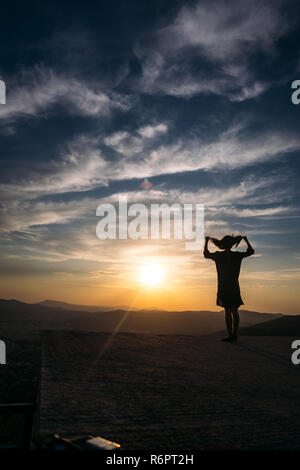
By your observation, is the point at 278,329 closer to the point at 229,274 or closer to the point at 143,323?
the point at 229,274

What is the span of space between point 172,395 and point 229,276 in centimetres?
397

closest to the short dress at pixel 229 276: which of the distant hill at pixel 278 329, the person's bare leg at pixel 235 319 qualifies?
the person's bare leg at pixel 235 319

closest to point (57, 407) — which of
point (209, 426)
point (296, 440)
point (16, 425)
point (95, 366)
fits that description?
point (209, 426)

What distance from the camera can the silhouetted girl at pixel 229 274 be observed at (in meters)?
7.00

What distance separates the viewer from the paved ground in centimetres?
256

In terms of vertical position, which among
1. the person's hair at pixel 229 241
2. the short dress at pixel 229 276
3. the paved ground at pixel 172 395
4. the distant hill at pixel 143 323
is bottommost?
the distant hill at pixel 143 323

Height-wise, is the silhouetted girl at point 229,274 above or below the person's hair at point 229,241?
below

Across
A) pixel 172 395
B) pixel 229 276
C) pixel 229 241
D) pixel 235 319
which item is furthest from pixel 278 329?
pixel 172 395

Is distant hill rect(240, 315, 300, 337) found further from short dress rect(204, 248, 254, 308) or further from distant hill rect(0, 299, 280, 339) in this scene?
distant hill rect(0, 299, 280, 339)

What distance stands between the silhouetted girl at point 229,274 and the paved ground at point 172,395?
966mm

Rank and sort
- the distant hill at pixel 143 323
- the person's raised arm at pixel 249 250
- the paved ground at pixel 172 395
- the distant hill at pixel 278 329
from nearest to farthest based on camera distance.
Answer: the paved ground at pixel 172 395 → the person's raised arm at pixel 249 250 → the distant hill at pixel 278 329 → the distant hill at pixel 143 323

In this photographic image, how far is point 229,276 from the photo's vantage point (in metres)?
7.11

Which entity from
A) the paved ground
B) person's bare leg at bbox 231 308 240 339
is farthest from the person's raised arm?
the paved ground

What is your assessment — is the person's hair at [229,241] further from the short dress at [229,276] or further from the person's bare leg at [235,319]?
the person's bare leg at [235,319]
